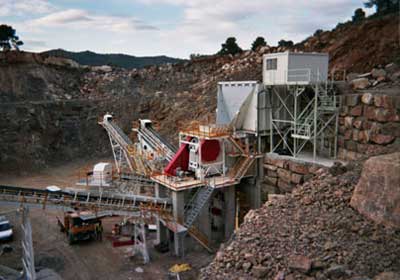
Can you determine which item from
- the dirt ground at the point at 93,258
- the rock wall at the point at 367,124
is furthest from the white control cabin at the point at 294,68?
the dirt ground at the point at 93,258

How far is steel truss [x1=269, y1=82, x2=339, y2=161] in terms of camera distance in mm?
15461

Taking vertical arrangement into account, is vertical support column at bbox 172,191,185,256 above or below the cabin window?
below

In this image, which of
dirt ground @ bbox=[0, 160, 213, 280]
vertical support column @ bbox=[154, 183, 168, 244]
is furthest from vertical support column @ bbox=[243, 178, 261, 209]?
vertical support column @ bbox=[154, 183, 168, 244]

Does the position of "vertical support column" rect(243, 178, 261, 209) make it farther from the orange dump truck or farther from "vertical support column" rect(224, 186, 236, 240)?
the orange dump truck

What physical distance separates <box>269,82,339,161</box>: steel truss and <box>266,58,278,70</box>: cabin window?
965 mm

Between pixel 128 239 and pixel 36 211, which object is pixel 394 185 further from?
pixel 36 211

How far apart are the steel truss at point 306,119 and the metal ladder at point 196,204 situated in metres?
4.14

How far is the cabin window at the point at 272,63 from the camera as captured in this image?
1611cm

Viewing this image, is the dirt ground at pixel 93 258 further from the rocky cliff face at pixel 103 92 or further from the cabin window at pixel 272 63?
the rocky cliff face at pixel 103 92

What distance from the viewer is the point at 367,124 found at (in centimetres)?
1442

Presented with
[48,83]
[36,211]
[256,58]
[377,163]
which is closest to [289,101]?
[377,163]

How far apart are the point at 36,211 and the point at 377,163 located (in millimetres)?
18123

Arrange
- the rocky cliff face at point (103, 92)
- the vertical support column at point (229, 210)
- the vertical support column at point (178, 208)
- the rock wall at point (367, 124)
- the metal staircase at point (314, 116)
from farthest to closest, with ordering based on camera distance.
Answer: the rocky cliff face at point (103, 92), the vertical support column at point (229, 210), the metal staircase at point (314, 116), the vertical support column at point (178, 208), the rock wall at point (367, 124)

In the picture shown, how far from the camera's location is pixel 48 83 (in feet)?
120
